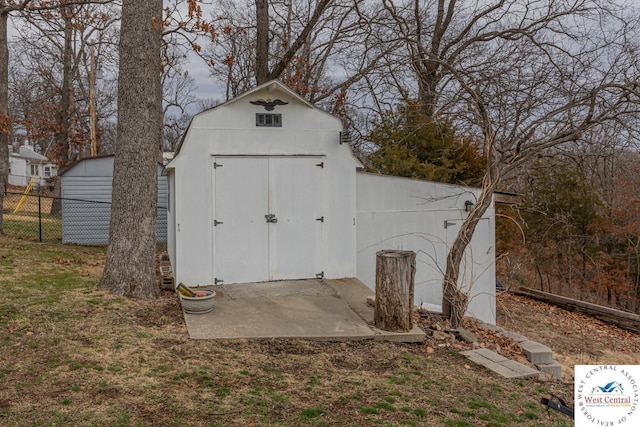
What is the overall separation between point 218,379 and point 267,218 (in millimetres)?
3532

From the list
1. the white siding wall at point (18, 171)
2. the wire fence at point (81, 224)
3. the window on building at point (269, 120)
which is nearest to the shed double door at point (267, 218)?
the window on building at point (269, 120)

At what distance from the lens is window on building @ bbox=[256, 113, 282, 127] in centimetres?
755

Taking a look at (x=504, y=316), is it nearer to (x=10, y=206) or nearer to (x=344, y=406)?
(x=344, y=406)

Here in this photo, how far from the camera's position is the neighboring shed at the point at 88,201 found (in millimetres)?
13258

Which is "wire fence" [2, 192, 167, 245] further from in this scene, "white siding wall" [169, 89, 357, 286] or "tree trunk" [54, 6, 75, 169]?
"tree trunk" [54, 6, 75, 169]

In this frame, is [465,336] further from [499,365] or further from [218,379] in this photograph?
[218,379]

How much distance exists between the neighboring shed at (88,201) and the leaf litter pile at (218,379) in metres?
7.45

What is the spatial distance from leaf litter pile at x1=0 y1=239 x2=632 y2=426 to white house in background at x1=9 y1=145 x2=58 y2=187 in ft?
110

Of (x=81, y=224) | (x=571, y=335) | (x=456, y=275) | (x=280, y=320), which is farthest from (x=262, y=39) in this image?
(x=571, y=335)

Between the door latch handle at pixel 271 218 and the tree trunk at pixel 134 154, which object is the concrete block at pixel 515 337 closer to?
the door latch handle at pixel 271 218

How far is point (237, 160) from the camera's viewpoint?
24.5ft

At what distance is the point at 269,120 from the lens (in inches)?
299

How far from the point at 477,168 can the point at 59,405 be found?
38.6ft

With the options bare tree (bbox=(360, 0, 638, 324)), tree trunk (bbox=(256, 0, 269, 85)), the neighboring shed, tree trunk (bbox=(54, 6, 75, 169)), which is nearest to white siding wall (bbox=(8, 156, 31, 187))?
tree trunk (bbox=(54, 6, 75, 169))
